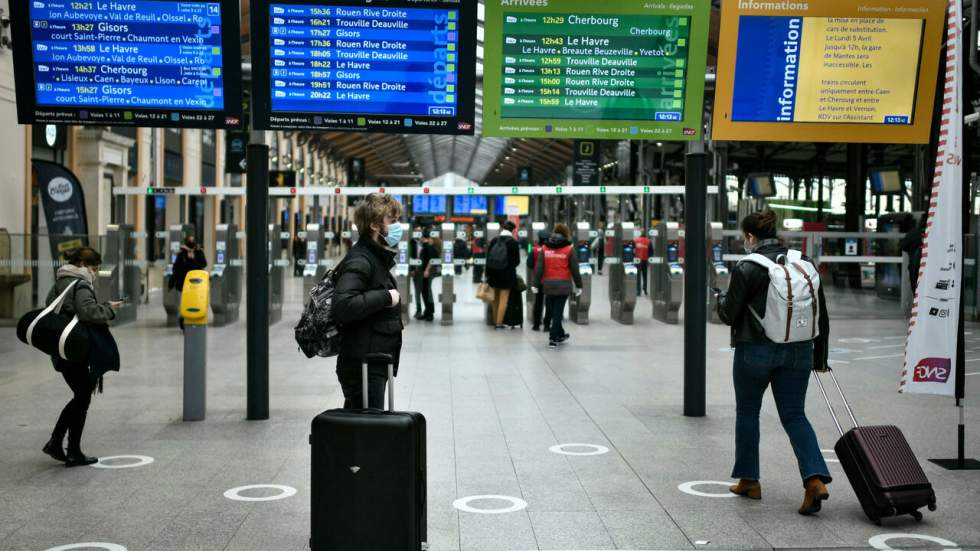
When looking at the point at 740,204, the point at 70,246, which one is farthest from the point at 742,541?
the point at 740,204

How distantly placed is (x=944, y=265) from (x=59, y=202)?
47.5 ft

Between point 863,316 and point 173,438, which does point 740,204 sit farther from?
point 173,438

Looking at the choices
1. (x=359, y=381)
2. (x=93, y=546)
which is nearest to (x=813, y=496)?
(x=359, y=381)

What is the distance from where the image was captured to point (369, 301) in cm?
495

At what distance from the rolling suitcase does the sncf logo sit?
1.13 m

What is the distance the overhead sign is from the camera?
8.24 metres

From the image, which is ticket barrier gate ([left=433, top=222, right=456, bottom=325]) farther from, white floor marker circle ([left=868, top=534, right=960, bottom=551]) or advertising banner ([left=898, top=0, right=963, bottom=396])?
white floor marker circle ([left=868, top=534, right=960, bottom=551])

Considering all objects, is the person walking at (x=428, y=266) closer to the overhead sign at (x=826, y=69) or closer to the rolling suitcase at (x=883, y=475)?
the overhead sign at (x=826, y=69)

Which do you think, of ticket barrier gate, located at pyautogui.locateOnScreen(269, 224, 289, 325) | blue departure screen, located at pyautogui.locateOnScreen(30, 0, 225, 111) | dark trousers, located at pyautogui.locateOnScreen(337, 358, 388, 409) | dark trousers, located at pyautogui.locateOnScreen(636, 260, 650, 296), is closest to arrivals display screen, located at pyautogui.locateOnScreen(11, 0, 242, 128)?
blue departure screen, located at pyautogui.locateOnScreen(30, 0, 225, 111)

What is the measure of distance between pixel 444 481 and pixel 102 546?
2013 millimetres

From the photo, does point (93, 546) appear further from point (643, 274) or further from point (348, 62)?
point (643, 274)

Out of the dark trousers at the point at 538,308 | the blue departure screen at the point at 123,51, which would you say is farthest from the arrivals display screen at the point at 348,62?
the dark trousers at the point at 538,308

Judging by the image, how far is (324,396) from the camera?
31.2 ft

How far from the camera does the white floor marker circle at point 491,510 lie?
554 centimetres
